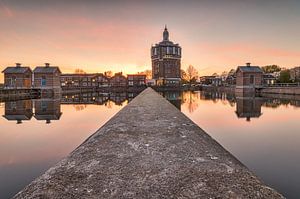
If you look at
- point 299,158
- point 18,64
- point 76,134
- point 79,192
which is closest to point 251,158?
point 299,158

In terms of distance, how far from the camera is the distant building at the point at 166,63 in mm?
126000

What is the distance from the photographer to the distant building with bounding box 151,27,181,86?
126 m

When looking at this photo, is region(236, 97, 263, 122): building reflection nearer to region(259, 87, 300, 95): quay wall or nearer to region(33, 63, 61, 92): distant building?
region(259, 87, 300, 95): quay wall

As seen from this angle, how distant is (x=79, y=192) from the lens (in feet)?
10.8

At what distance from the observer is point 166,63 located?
418ft

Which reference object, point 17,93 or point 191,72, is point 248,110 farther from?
point 191,72

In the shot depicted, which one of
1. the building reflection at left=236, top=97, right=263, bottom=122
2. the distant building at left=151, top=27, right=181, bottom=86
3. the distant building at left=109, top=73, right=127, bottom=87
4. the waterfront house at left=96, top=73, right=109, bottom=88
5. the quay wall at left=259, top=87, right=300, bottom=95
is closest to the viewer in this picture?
the building reflection at left=236, top=97, right=263, bottom=122

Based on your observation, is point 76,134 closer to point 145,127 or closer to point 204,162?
point 145,127

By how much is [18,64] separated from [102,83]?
60.1m

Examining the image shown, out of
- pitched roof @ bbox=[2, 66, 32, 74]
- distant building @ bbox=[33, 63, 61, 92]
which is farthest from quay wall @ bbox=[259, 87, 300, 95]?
pitched roof @ bbox=[2, 66, 32, 74]

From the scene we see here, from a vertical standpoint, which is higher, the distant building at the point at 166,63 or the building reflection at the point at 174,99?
the distant building at the point at 166,63

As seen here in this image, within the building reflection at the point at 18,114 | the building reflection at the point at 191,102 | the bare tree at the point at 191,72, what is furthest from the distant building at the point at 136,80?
the building reflection at the point at 18,114

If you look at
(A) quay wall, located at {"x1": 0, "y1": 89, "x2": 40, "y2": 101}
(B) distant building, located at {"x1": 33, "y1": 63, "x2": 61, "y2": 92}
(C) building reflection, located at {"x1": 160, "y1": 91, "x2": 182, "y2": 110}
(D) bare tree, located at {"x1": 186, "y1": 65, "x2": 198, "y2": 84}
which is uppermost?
(D) bare tree, located at {"x1": 186, "y1": 65, "x2": 198, "y2": 84}

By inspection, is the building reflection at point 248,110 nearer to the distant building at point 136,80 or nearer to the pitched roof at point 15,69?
the pitched roof at point 15,69
